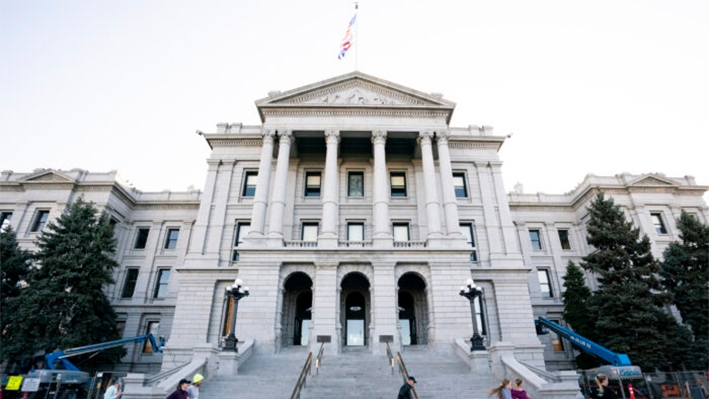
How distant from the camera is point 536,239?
129ft

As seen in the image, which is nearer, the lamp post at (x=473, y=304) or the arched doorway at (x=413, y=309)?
the lamp post at (x=473, y=304)

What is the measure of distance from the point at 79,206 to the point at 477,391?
29.4 meters

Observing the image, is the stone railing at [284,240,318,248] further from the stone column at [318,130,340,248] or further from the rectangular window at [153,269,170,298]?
the rectangular window at [153,269,170,298]

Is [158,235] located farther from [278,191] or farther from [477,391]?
[477,391]

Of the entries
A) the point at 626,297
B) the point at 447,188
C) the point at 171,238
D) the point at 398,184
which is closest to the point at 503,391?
the point at 447,188

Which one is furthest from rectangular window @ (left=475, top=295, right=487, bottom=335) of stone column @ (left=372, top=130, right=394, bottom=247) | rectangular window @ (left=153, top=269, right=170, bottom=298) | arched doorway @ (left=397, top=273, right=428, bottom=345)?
rectangular window @ (left=153, top=269, right=170, bottom=298)

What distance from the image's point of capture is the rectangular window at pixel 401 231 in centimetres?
2875

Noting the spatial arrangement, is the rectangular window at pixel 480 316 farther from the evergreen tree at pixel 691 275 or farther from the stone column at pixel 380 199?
the evergreen tree at pixel 691 275

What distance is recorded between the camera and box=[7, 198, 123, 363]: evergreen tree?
24703 mm

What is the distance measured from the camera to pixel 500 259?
28.0m

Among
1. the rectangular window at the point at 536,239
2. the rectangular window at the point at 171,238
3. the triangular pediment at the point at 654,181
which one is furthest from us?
the rectangular window at the point at 536,239

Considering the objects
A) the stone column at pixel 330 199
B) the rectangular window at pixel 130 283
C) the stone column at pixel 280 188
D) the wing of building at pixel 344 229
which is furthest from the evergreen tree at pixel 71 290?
the stone column at pixel 330 199

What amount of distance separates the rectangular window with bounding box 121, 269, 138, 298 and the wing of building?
0.34 feet

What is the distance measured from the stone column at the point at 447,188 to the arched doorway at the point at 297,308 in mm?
9898
